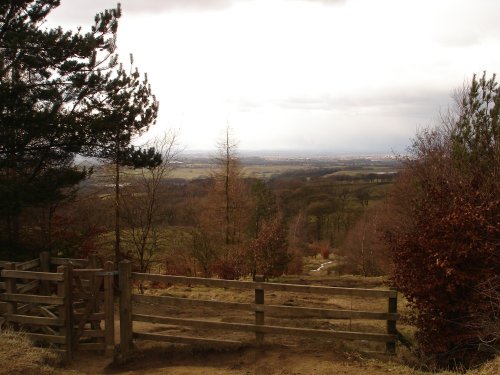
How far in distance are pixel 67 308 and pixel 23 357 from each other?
1.07 meters

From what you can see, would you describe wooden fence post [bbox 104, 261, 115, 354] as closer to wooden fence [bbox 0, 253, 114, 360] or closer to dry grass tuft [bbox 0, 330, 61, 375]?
wooden fence [bbox 0, 253, 114, 360]

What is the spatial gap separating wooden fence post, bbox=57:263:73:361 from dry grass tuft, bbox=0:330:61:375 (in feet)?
0.84

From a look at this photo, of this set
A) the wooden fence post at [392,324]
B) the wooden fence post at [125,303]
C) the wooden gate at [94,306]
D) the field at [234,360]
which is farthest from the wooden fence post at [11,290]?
the wooden fence post at [392,324]

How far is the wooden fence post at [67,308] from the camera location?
7703 millimetres

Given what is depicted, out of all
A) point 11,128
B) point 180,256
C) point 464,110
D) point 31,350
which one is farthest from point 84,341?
point 180,256

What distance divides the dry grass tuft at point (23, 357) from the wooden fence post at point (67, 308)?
0.84 feet

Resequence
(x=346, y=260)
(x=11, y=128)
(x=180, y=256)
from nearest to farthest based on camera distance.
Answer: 1. (x=11, y=128)
2. (x=180, y=256)
3. (x=346, y=260)

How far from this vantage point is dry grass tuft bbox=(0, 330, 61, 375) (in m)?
6.44

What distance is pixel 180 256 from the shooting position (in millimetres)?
25188

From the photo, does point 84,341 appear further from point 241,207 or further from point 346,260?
point 346,260

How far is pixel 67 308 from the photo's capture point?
305 inches

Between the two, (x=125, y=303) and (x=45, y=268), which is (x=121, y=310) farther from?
(x=45, y=268)

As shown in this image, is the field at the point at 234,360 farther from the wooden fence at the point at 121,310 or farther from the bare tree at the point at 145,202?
the bare tree at the point at 145,202

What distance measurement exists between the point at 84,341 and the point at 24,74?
823 centimetres
